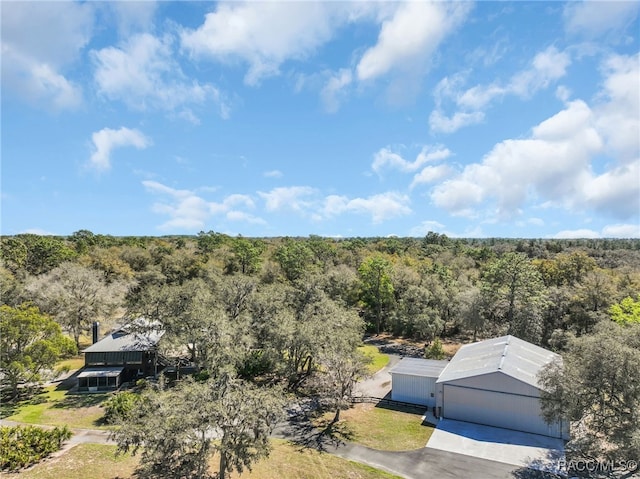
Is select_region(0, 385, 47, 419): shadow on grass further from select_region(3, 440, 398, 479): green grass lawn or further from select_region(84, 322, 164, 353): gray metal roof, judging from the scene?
select_region(3, 440, 398, 479): green grass lawn

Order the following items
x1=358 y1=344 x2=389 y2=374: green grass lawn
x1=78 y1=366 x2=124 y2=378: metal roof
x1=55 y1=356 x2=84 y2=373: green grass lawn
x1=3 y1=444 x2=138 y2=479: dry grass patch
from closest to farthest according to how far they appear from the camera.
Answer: x1=3 y1=444 x2=138 y2=479: dry grass patch < x1=78 y1=366 x2=124 y2=378: metal roof < x1=55 y1=356 x2=84 y2=373: green grass lawn < x1=358 y1=344 x2=389 y2=374: green grass lawn

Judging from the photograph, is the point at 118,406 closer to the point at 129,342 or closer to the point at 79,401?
the point at 79,401

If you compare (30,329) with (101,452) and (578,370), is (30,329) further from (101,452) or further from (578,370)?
(578,370)

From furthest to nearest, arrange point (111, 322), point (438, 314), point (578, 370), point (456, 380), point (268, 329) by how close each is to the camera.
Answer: point (111, 322), point (438, 314), point (268, 329), point (456, 380), point (578, 370)

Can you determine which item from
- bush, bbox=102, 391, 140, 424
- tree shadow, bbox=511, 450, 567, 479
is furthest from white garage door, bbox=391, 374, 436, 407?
bush, bbox=102, 391, 140, 424

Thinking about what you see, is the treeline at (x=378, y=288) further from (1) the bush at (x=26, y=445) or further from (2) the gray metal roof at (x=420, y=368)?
(1) the bush at (x=26, y=445)

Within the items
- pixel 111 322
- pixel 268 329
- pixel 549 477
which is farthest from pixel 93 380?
pixel 549 477

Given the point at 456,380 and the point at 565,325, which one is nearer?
the point at 456,380

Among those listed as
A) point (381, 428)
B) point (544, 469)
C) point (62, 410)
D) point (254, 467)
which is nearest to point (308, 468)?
point (254, 467)
